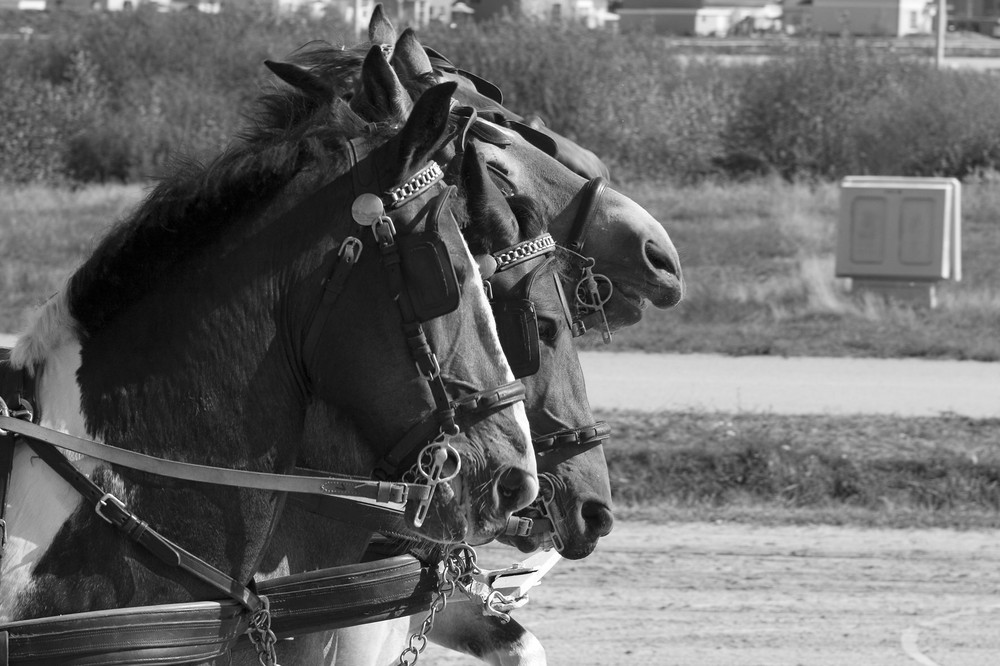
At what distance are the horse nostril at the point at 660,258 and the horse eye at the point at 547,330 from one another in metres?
0.44

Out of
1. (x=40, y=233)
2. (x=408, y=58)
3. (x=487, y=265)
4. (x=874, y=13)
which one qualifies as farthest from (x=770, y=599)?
(x=874, y=13)

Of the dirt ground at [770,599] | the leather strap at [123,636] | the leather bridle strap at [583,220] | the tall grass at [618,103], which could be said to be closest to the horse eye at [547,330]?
the leather bridle strap at [583,220]

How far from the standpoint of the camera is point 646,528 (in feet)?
23.1

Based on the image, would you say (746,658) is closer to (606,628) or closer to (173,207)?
(606,628)

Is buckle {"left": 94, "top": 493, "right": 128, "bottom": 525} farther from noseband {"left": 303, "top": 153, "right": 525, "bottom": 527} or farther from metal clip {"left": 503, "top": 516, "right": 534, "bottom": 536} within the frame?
metal clip {"left": 503, "top": 516, "right": 534, "bottom": 536}

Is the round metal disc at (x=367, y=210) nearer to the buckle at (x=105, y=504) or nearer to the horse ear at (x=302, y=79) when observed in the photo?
the horse ear at (x=302, y=79)

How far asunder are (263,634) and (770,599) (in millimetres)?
3553

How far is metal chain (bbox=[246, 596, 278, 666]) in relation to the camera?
113 inches

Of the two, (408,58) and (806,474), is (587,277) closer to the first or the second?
(408,58)

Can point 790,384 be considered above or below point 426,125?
below

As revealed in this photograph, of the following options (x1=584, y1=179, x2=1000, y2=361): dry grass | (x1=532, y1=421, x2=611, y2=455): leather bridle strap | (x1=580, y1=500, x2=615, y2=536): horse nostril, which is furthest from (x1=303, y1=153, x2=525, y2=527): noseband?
(x1=584, y1=179, x2=1000, y2=361): dry grass

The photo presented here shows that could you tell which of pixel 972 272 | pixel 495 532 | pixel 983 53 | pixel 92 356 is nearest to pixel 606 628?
pixel 495 532

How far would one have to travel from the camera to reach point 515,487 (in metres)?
2.67

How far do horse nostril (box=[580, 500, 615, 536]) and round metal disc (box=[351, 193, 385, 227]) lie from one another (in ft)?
4.65
